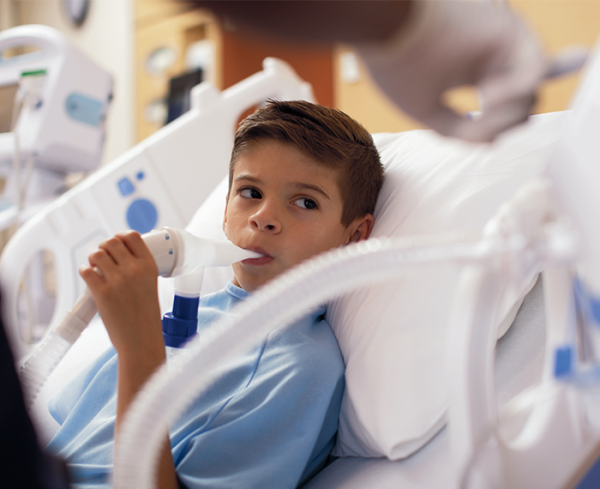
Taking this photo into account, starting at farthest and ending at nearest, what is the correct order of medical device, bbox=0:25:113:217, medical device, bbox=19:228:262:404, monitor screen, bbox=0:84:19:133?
monitor screen, bbox=0:84:19:133
medical device, bbox=0:25:113:217
medical device, bbox=19:228:262:404

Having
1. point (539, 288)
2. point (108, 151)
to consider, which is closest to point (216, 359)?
point (539, 288)

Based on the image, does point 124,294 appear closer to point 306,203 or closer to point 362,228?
point 306,203

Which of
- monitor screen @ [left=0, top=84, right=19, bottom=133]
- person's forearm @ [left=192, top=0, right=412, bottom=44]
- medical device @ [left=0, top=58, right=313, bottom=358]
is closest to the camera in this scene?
person's forearm @ [left=192, top=0, right=412, bottom=44]

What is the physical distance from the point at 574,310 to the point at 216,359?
0.96ft

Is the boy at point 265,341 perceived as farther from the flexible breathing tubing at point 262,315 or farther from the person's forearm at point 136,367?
the flexible breathing tubing at point 262,315

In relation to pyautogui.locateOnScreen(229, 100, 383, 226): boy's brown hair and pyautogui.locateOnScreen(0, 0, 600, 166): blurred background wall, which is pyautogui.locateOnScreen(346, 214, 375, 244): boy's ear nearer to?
pyautogui.locateOnScreen(229, 100, 383, 226): boy's brown hair

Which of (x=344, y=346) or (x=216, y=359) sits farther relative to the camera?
(x=344, y=346)

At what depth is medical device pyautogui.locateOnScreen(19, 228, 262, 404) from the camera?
50cm

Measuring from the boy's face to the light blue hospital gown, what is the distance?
4.3 inches

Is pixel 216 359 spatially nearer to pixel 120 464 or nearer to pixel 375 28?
pixel 120 464

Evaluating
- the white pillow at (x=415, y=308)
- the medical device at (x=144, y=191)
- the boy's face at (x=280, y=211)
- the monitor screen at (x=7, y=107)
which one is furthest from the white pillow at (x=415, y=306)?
the monitor screen at (x=7, y=107)

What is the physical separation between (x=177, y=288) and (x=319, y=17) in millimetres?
466

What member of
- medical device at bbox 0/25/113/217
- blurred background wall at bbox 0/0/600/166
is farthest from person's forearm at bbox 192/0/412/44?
medical device at bbox 0/25/113/217

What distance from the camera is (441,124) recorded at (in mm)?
304
